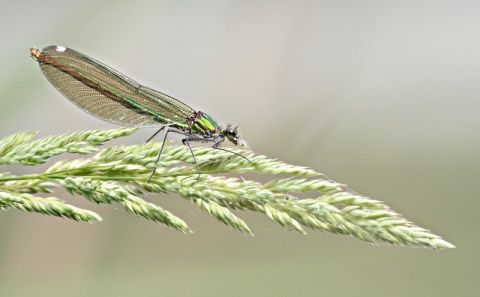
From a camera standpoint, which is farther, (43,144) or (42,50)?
(42,50)

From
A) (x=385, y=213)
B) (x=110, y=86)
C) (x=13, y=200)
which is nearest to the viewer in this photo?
(x=385, y=213)

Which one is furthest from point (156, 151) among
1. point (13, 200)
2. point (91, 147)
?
point (13, 200)

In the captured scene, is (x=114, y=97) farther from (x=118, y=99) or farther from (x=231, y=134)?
(x=231, y=134)

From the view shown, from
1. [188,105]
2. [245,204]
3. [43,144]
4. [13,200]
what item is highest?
[188,105]

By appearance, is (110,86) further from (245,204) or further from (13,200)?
(245,204)

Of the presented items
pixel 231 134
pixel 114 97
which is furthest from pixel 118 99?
pixel 231 134
